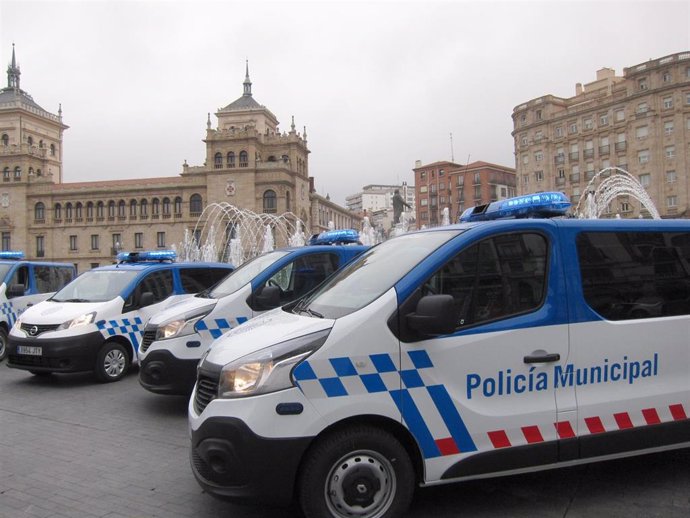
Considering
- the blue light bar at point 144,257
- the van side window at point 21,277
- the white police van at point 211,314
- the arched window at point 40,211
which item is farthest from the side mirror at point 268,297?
the arched window at point 40,211

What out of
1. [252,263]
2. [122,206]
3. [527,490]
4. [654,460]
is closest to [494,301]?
[527,490]

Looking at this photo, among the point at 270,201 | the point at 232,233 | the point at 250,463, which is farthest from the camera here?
the point at 270,201

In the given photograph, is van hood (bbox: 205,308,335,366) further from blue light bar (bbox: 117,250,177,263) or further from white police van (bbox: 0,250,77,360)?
white police van (bbox: 0,250,77,360)

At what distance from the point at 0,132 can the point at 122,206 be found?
3083 centimetres

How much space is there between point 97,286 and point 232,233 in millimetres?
58490

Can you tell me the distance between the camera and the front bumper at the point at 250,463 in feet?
10.4

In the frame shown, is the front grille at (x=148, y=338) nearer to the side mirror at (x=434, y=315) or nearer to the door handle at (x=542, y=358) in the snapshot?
the side mirror at (x=434, y=315)

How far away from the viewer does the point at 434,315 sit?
10.6 feet

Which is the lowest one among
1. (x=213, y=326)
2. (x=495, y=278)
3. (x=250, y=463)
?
(x=250, y=463)

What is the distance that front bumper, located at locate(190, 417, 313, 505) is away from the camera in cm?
317

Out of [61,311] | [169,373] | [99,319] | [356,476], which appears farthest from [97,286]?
[356,476]

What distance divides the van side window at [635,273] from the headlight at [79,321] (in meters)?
7.06

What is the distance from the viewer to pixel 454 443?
3410 millimetres

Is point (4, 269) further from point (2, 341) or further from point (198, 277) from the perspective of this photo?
point (198, 277)
